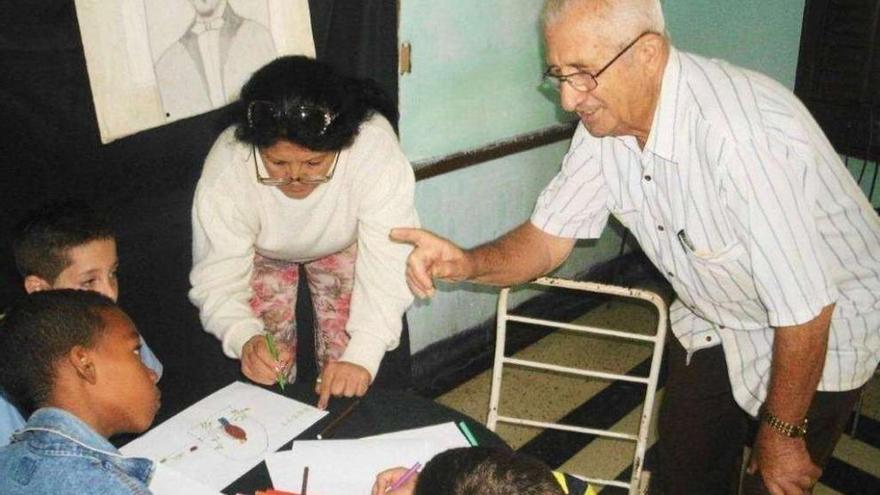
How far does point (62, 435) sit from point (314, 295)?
4.60 feet

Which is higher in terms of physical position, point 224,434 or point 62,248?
point 62,248

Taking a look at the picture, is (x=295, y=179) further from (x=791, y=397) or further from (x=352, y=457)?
(x=791, y=397)

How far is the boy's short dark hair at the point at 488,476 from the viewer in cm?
99

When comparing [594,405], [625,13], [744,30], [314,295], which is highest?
[625,13]

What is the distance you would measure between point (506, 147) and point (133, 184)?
5.51 feet

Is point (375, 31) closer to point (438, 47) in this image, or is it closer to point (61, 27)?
point (438, 47)

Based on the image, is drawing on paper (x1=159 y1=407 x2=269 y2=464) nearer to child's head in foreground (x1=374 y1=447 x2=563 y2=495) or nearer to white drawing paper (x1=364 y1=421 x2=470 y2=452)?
white drawing paper (x1=364 y1=421 x2=470 y2=452)

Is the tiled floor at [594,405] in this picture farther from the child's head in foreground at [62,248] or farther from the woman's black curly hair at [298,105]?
the child's head in foreground at [62,248]

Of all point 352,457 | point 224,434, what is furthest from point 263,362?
point 352,457

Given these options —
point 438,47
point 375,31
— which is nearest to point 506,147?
point 438,47

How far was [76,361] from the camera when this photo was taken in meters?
1.33

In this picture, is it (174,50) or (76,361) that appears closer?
(76,361)

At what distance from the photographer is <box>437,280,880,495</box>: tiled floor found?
2891mm

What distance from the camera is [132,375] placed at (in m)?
1.42
